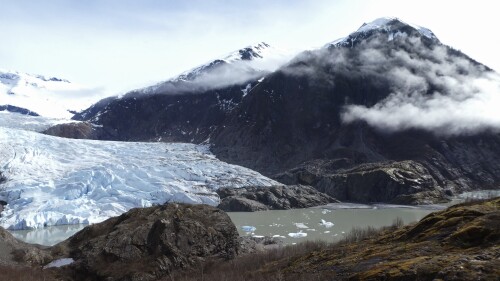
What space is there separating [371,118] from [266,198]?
→ 60.3m

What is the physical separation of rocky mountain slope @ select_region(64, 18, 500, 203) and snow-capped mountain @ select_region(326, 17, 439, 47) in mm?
296

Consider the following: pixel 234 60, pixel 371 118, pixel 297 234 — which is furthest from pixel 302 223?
pixel 234 60

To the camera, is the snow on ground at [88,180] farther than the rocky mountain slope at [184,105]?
No

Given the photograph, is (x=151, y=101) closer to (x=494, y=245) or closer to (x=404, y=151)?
(x=404, y=151)

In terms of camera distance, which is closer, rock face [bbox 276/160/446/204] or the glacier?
the glacier

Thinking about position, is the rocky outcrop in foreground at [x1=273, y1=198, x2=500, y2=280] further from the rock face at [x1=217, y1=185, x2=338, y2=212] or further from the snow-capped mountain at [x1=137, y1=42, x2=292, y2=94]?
the snow-capped mountain at [x1=137, y1=42, x2=292, y2=94]

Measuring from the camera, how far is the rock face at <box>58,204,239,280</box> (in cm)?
1698

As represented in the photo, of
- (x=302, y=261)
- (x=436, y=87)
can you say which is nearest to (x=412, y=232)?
(x=302, y=261)

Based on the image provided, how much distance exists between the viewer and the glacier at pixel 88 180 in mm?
51406

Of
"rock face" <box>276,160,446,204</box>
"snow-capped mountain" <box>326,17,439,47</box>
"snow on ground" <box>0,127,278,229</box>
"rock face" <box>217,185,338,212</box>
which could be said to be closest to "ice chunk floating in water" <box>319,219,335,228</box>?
"rock face" <box>217,185,338,212</box>

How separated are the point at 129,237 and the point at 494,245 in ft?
45.7

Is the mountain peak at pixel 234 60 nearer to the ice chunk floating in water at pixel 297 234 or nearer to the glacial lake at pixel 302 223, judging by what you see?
the glacial lake at pixel 302 223

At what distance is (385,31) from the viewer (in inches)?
5453

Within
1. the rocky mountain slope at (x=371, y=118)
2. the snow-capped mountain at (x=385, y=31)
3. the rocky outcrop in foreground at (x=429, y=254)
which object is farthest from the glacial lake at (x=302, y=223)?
the snow-capped mountain at (x=385, y=31)
